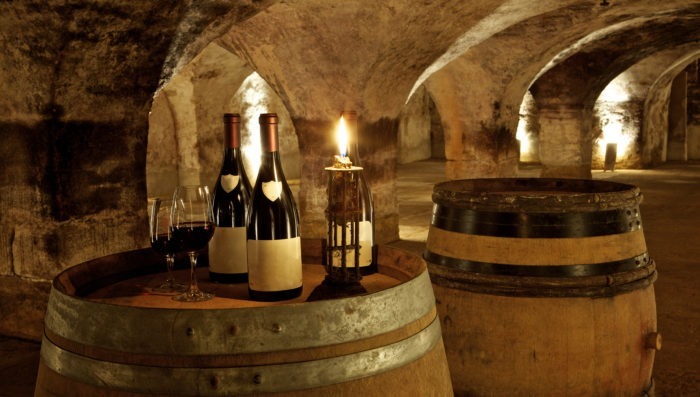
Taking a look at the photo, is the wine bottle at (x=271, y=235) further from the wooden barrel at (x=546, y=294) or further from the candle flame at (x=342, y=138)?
the wooden barrel at (x=546, y=294)

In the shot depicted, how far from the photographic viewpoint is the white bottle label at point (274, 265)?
1.51 meters

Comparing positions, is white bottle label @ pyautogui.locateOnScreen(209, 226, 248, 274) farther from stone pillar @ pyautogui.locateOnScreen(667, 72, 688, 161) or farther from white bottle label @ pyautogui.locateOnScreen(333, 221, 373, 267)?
stone pillar @ pyautogui.locateOnScreen(667, 72, 688, 161)

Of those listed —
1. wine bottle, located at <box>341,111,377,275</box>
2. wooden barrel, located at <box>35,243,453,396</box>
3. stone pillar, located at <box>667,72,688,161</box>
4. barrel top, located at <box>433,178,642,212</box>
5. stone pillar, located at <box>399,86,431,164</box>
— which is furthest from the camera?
stone pillar, located at <box>667,72,688,161</box>

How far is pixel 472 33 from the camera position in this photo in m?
7.27

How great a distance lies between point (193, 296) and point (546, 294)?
4.21 ft

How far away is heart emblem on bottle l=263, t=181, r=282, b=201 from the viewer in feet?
5.34

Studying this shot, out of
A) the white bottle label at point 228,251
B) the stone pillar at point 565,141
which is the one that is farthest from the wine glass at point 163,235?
the stone pillar at point 565,141

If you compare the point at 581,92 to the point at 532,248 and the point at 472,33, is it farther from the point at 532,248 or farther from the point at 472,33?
the point at 532,248

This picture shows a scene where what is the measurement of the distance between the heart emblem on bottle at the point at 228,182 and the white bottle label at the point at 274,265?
0.36 m

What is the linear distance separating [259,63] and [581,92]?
831cm

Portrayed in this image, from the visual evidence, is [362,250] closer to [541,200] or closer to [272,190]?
[272,190]

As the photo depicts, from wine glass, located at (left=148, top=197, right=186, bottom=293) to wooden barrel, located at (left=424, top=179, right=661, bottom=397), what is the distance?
111 centimetres

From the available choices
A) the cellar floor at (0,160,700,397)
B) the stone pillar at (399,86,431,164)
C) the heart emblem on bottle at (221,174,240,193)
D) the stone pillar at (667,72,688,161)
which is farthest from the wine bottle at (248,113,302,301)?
the stone pillar at (667,72,688,161)

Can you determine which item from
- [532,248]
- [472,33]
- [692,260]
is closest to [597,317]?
[532,248]
